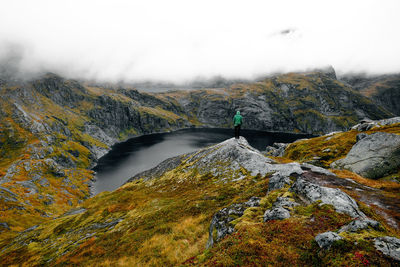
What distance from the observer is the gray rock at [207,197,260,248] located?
51.5ft

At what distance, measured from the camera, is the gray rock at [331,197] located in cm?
1441

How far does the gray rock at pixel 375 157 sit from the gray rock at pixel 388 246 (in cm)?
3099

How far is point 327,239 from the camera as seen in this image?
1016 centimetres

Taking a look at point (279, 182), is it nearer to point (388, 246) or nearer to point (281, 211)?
point (281, 211)

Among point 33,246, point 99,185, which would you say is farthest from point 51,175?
point 33,246

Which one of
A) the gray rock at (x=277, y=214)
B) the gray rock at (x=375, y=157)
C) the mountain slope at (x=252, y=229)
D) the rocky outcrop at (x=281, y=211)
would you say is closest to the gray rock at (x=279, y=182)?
the mountain slope at (x=252, y=229)

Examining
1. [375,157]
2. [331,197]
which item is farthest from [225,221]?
[375,157]

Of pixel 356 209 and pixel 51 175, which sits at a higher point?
pixel 356 209

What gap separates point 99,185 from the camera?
159 m

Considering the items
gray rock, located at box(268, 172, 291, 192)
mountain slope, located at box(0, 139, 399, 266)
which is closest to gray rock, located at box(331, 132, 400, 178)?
mountain slope, located at box(0, 139, 399, 266)

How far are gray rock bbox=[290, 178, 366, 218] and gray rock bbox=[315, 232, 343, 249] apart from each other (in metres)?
5.08

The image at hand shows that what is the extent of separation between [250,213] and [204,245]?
203 inches

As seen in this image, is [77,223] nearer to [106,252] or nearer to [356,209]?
[106,252]

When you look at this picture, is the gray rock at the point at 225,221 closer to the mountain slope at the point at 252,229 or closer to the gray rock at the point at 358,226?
the mountain slope at the point at 252,229
